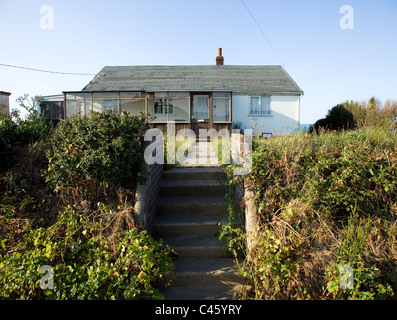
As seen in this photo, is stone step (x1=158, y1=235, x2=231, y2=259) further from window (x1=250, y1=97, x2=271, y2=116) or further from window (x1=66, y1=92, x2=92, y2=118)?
window (x1=250, y1=97, x2=271, y2=116)

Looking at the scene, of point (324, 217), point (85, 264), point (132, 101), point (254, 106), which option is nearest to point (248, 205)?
point (324, 217)

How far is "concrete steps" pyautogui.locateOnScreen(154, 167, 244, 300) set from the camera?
3.27 meters

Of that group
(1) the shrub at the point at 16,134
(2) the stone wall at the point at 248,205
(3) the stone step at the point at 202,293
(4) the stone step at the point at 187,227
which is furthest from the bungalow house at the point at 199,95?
(3) the stone step at the point at 202,293

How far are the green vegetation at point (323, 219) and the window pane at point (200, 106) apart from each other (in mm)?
12084

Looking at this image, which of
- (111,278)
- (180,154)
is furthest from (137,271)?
(180,154)

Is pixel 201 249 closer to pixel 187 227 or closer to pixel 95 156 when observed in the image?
pixel 187 227

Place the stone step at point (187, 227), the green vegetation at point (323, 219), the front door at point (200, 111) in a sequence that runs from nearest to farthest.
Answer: the green vegetation at point (323, 219) → the stone step at point (187, 227) → the front door at point (200, 111)

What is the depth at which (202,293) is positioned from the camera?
315cm

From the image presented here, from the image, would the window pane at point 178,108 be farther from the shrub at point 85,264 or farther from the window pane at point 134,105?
the shrub at point 85,264

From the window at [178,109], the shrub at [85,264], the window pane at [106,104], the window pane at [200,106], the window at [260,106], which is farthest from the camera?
the window at [260,106]

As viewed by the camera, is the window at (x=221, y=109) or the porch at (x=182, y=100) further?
the window at (x=221, y=109)

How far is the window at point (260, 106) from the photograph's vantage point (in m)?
17.9

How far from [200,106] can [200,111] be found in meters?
0.32

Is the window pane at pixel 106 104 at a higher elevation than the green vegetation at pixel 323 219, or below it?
higher
